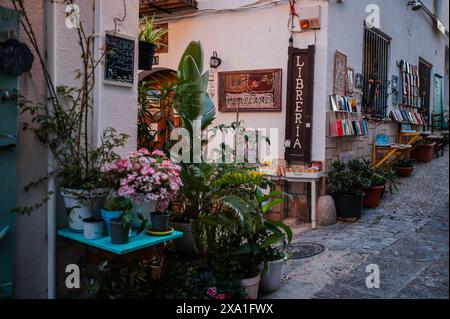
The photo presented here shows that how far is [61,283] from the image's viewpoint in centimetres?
342

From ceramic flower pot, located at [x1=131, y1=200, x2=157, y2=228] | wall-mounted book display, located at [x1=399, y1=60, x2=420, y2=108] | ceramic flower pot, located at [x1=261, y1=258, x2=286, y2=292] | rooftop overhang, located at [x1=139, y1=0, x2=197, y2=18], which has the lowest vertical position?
ceramic flower pot, located at [x1=261, y1=258, x2=286, y2=292]

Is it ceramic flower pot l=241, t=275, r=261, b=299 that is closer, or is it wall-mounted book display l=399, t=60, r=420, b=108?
ceramic flower pot l=241, t=275, r=261, b=299

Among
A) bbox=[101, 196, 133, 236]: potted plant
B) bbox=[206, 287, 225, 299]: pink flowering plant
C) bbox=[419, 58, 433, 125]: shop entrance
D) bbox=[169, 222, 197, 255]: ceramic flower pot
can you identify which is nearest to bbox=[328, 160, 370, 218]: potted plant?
bbox=[169, 222, 197, 255]: ceramic flower pot

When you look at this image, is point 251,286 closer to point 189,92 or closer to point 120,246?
point 120,246

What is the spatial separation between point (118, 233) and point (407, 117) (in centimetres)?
945

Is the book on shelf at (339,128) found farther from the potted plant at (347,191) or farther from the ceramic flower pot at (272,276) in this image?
the ceramic flower pot at (272,276)

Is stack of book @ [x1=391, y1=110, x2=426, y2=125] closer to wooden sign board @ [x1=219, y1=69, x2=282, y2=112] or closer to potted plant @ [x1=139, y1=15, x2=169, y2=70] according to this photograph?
wooden sign board @ [x1=219, y1=69, x2=282, y2=112]

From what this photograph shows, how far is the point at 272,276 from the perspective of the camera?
396cm

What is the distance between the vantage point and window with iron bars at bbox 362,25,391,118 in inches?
334

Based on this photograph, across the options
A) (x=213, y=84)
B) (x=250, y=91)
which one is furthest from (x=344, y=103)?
(x=213, y=84)

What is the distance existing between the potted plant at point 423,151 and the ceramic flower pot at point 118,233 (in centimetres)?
961

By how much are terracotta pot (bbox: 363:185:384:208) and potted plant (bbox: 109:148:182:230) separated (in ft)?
15.6

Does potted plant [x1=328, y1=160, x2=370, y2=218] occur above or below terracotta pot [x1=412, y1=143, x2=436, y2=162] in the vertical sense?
below
